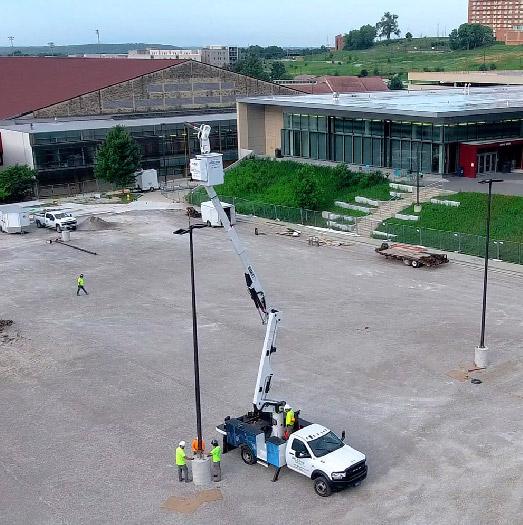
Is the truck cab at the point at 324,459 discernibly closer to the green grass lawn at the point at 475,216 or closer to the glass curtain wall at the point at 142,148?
the green grass lawn at the point at 475,216

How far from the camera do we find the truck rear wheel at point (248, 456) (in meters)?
22.0

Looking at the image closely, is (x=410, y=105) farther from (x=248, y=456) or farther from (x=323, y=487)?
(x=323, y=487)

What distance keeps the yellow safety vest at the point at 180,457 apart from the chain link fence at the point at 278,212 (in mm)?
37171

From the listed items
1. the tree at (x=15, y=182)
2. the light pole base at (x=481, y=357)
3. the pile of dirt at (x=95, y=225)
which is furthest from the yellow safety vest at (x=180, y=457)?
the tree at (x=15, y=182)

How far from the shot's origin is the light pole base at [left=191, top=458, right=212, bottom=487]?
20.8m

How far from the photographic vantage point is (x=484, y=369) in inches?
1120

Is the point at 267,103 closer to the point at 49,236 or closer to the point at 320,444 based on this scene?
the point at 49,236

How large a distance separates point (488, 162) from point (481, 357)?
37.8m

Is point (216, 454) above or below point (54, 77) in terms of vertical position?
below

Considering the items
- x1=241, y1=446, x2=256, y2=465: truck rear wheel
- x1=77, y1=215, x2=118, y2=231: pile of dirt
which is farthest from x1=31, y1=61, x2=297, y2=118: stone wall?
x1=241, y1=446, x2=256, y2=465: truck rear wheel

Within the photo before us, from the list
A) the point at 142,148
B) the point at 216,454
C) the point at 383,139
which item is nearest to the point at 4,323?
the point at 216,454

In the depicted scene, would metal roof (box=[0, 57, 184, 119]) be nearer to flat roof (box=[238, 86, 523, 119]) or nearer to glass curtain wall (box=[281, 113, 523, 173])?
flat roof (box=[238, 86, 523, 119])

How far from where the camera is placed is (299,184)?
58625mm

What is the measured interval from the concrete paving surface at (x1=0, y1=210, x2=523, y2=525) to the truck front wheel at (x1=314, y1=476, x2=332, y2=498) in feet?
0.82
